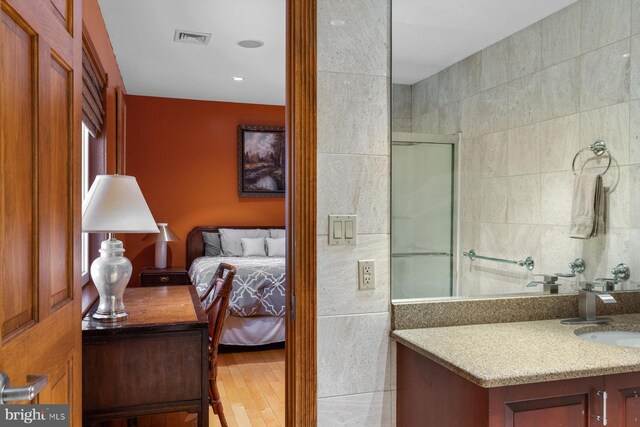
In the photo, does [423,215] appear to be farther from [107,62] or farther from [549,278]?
[107,62]

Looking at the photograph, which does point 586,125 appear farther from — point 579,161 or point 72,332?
point 72,332

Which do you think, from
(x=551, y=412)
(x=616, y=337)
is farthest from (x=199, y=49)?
(x=551, y=412)

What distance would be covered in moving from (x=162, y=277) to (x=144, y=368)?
315cm

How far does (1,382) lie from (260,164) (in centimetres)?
519

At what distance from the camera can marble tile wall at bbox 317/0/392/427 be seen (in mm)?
1669

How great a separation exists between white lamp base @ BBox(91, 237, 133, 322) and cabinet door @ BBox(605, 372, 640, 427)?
191 centimetres

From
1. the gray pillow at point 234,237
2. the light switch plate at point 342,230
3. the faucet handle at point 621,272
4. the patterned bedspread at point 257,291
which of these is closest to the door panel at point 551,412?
the light switch plate at point 342,230

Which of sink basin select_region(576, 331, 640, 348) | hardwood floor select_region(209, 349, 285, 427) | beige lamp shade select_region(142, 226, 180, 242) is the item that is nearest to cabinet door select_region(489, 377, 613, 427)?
sink basin select_region(576, 331, 640, 348)

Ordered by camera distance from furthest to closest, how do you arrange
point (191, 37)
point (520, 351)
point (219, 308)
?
1. point (191, 37)
2. point (219, 308)
3. point (520, 351)

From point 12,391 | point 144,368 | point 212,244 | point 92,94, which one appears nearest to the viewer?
point 12,391

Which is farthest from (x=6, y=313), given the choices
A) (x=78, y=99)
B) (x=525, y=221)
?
(x=525, y=221)

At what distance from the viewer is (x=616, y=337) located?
1.82 m

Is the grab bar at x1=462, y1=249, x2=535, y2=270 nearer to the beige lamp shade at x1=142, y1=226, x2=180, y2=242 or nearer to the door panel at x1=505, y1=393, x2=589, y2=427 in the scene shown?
the door panel at x1=505, y1=393, x2=589, y2=427

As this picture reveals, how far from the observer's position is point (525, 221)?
195 centimetres
